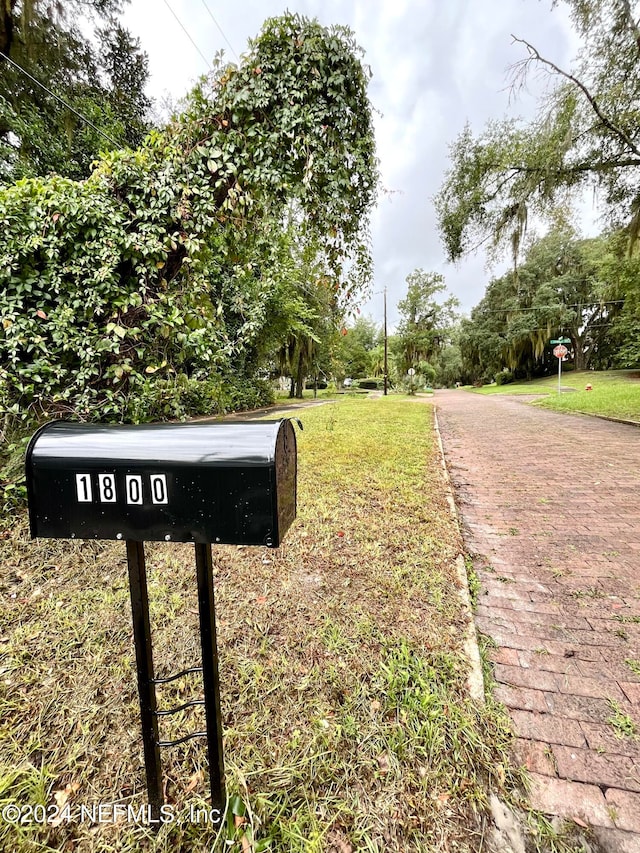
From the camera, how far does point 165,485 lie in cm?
84

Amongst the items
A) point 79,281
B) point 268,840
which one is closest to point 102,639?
point 268,840

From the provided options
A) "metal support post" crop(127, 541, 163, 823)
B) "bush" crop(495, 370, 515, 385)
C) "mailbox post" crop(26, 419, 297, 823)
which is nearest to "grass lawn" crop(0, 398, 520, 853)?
"metal support post" crop(127, 541, 163, 823)

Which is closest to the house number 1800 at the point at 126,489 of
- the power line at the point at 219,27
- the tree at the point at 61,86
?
the power line at the point at 219,27

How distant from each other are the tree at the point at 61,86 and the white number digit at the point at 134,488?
7.50 metres

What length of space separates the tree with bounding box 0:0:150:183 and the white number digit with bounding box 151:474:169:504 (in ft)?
24.7

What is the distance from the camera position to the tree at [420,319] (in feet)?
109

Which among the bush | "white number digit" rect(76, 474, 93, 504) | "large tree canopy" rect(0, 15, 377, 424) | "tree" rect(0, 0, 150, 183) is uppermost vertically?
"tree" rect(0, 0, 150, 183)

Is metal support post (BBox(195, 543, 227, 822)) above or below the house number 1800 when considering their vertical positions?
below

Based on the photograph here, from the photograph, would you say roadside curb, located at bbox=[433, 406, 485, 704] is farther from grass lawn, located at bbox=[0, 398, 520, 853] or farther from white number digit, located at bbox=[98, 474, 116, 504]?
white number digit, located at bbox=[98, 474, 116, 504]

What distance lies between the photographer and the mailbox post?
2.71 ft

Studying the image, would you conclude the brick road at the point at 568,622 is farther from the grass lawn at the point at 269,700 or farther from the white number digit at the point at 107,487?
the white number digit at the point at 107,487

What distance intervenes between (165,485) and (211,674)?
0.56 m

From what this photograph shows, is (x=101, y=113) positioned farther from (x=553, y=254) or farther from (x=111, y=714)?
(x=553, y=254)

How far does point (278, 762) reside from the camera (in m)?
1.20
